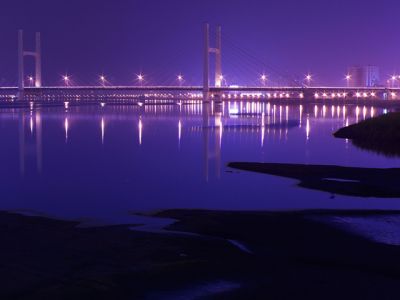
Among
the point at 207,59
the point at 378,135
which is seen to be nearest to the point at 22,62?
the point at 207,59

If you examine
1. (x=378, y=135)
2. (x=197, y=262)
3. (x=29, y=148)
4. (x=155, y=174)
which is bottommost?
(x=197, y=262)

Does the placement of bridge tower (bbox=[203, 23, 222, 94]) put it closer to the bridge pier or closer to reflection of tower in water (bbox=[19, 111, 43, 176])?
the bridge pier

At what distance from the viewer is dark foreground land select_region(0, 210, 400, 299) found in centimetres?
519

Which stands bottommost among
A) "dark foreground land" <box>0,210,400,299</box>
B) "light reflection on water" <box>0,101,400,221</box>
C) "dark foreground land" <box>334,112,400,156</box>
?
"dark foreground land" <box>0,210,400,299</box>

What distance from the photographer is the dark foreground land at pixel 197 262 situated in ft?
17.0

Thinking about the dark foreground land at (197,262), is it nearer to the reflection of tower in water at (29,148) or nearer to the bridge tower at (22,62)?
the reflection of tower in water at (29,148)

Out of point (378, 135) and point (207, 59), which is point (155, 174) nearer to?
point (378, 135)

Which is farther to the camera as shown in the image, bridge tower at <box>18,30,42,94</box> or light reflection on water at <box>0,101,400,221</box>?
bridge tower at <box>18,30,42,94</box>

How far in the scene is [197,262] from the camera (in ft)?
19.6

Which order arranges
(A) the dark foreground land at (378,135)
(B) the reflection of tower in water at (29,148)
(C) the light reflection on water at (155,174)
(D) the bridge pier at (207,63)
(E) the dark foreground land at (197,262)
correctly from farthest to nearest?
1. (D) the bridge pier at (207,63)
2. (A) the dark foreground land at (378,135)
3. (B) the reflection of tower in water at (29,148)
4. (C) the light reflection on water at (155,174)
5. (E) the dark foreground land at (197,262)

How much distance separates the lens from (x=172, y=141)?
21.7 m

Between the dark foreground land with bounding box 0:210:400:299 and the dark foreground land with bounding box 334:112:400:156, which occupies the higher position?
the dark foreground land with bounding box 334:112:400:156

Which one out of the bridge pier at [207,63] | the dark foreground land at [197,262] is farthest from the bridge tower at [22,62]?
the dark foreground land at [197,262]

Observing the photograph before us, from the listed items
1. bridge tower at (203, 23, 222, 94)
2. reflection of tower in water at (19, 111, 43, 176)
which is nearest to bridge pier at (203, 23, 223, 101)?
bridge tower at (203, 23, 222, 94)
